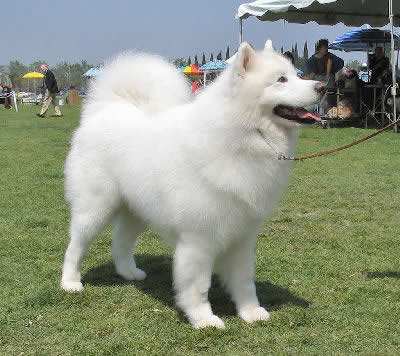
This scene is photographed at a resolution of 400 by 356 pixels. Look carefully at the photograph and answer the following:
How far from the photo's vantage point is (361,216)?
5484mm

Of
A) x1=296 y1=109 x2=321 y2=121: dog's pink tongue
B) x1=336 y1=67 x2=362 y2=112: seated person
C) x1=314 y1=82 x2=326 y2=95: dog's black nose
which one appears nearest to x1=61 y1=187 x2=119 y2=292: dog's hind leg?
x1=296 y1=109 x2=321 y2=121: dog's pink tongue

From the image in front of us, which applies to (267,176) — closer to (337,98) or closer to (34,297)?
(34,297)

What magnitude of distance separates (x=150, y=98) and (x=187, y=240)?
1.20 m

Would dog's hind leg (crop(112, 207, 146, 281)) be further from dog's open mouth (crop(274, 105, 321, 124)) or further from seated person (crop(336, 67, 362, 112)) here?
seated person (crop(336, 67, 362, 112))

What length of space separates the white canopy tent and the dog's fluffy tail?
911cm

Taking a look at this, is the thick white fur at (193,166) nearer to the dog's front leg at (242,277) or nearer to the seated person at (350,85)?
the dog's front leg at (242,277)

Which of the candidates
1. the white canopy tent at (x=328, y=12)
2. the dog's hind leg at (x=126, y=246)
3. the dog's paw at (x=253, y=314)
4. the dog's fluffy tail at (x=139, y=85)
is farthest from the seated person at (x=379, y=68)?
the dog's paw at (x=253, y=314)

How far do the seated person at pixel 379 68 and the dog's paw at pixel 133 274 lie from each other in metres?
10.8

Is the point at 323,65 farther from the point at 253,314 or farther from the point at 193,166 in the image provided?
the point at 193,166

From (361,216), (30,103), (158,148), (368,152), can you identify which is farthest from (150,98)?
(30,103)

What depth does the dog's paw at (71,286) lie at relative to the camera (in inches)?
142

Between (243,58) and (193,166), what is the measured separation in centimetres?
61

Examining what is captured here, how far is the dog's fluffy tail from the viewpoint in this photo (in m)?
3.62

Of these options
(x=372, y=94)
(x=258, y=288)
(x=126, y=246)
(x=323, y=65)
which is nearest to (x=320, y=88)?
(x=258, y=288)
